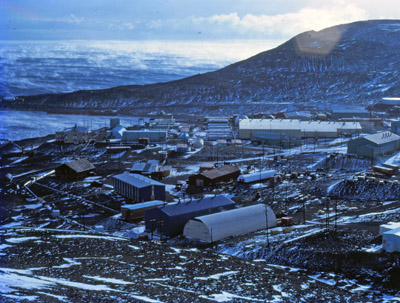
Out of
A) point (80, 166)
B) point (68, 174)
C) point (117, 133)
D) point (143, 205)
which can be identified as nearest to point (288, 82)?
point (117, 133)

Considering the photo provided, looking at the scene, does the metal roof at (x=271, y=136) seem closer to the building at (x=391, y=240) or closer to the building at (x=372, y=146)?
the building at (x=372, y=146)

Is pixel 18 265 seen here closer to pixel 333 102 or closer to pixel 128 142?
pixel 128 142

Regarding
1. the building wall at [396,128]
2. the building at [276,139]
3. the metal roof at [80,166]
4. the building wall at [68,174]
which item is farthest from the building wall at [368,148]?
the building wall at [68,174]

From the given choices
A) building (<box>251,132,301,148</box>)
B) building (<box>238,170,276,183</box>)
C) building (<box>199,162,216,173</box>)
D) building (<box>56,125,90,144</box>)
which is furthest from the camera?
building (<box>56,125,90,144</box>)

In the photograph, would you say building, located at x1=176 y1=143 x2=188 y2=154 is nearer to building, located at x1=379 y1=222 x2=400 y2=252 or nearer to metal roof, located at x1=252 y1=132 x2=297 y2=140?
metal roof, located at x1=252 y1=132 x2=297 y2=140

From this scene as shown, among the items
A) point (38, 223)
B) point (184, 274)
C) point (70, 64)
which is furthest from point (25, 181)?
point (70, 64)

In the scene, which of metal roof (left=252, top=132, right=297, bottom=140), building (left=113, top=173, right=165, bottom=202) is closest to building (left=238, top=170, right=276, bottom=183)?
building (left=113, top=173, right=165, bottom=202)
